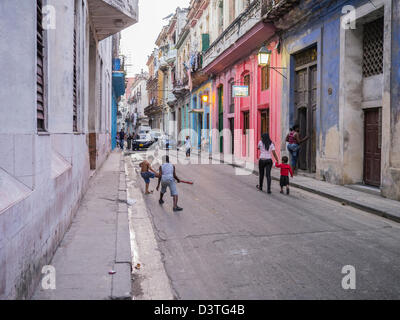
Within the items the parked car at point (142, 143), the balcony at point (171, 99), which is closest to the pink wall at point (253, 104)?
the parked car at point (142, 143)

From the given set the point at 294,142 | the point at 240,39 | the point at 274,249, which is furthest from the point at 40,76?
the point at 240,39

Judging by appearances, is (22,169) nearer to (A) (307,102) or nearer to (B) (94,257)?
(B) (94,257)

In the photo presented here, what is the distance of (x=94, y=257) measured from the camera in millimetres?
4723

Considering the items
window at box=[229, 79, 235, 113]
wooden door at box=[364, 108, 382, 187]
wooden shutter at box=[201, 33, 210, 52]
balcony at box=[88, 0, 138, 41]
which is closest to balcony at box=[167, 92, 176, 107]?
wooden shutter at box=[201, 33, 210, 52]

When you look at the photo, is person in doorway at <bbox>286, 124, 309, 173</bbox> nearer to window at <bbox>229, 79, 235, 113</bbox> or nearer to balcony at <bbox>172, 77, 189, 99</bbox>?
window at <bbox>229, 79, 235, 113</bbox>

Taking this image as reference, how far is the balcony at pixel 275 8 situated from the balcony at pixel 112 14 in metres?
5.15

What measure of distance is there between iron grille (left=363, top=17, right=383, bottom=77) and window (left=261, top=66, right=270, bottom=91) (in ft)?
22.4

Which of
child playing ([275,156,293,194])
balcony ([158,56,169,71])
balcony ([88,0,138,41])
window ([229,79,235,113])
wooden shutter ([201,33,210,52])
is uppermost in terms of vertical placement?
balcony ([158,56,169,71])

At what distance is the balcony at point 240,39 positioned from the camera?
647 inches

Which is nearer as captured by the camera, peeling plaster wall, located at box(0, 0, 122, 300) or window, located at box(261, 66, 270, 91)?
peeling plaster wall, located at box(0, 0, 122, 300)

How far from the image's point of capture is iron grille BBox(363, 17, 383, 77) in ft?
33.8

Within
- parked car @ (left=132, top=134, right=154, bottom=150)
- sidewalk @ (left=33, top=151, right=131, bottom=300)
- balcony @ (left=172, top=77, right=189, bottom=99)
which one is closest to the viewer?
sidewalk @ (left=33, top=151, right=131, bottom=300)

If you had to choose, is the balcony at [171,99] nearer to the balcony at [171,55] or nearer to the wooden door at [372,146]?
the balcony at [171,55]

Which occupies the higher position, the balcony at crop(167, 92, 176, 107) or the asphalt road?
the balcony at crop(167, 92, 176, 107)
